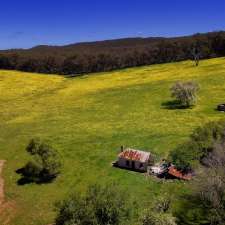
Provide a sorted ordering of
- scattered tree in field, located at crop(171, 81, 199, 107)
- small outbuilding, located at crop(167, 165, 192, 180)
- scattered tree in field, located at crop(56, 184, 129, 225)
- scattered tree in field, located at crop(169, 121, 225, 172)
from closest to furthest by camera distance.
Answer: scattered tree in field, located at crop(56, 184, 129, 225)
small outbuilding, located at crop(167, 165, 192, 180)
scattered tree in field, located at crop(169, 121, 225, 172)
scattered tree in field, located at crop(171, 81, 199, 107)

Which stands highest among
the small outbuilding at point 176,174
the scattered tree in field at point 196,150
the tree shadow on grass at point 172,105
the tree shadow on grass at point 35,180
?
the scattered tree in field at point 196,150

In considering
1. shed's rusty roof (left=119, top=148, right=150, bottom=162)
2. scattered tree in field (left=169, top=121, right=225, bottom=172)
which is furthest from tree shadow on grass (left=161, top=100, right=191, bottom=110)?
shed's rusty roof (left=119, top=148, right=150, bottom=162)

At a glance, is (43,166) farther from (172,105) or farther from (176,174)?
(172,105)

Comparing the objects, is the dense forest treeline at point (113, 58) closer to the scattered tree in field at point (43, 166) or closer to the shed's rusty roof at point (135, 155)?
the shed's rusty roof at point (135, 155)

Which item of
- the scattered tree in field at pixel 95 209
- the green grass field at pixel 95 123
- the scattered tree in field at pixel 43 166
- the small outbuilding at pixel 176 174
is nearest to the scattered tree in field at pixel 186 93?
the green grass field at pixel 95 123

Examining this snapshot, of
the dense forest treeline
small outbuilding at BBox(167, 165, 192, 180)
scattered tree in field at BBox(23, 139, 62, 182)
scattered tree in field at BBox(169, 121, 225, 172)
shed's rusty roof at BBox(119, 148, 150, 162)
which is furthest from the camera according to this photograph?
the dense forest treeline

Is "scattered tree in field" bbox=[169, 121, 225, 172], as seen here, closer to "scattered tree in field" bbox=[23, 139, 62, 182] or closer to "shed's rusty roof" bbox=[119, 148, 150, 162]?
"shed's rusty roof" bbox=[119, 148, 150, 162]
